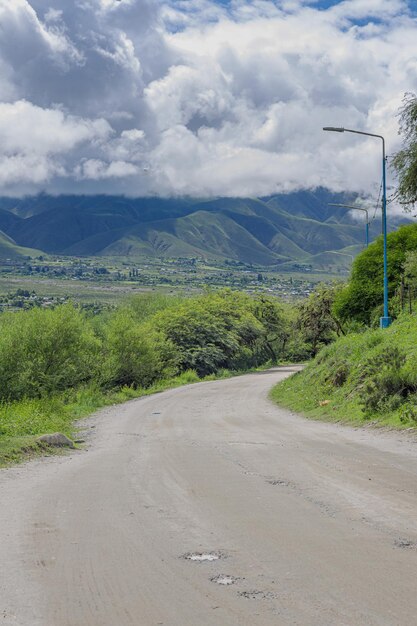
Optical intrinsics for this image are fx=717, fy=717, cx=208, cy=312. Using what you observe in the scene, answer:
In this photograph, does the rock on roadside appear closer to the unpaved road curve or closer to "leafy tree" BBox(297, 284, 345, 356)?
the unpaved road curve

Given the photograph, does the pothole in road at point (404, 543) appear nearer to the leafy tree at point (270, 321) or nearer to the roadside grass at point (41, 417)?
the roadside grass at point (41, 417)

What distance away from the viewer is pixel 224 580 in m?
6.14

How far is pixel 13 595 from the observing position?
19.4ft

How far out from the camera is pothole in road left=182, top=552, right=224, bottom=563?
6.78 metres

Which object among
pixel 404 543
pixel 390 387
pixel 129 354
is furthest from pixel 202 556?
pixel 129 354

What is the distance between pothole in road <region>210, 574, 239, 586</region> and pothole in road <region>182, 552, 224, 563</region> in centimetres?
51

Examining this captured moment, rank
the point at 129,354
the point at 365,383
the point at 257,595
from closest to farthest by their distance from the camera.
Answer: the point at 257,595, the point at 365,383, the point at 129,354

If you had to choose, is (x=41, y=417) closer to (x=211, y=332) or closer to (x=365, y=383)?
(x=365, y=383)

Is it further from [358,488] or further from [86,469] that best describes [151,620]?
[86,469]

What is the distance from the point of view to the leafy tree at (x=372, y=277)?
44000 mm

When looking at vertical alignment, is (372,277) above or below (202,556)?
above

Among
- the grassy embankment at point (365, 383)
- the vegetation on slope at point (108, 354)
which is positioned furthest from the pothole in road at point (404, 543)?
the grassy embankment at point (365, 383)

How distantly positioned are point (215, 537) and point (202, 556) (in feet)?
2.38

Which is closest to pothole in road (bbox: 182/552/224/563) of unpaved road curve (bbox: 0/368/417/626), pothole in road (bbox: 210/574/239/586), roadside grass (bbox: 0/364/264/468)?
unpaved road curve (bbox: 0/368/417/626)
